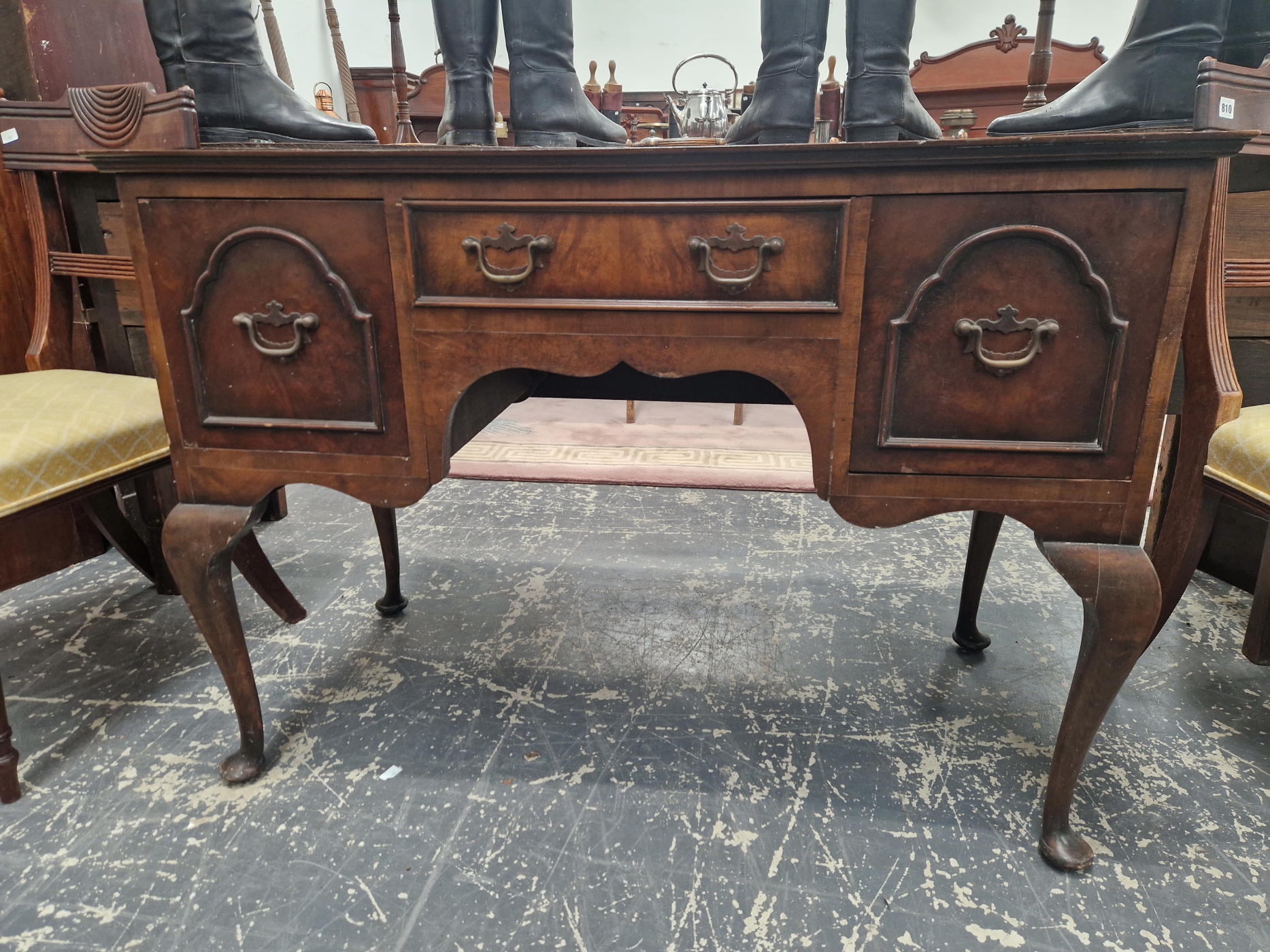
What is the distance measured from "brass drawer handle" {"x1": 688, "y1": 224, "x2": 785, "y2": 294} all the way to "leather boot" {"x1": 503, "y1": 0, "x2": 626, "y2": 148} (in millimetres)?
446

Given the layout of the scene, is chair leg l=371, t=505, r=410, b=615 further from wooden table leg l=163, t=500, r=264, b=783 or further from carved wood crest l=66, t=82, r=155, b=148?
carved wood crest l=66, t=82, r=155, b=148

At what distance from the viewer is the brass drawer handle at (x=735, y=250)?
0.86 m

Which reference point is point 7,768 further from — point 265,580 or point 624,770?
point 624,770

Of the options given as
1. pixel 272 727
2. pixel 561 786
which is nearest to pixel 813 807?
pixel 561 786

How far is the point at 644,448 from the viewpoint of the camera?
2.89 meters

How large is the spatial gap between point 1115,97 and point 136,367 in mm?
2494

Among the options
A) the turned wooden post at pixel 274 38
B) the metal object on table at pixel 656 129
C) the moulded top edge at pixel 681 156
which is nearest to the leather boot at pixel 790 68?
the moulded top edge at pixel 681 156

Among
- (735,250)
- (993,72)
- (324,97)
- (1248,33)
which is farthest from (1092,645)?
(324,97)

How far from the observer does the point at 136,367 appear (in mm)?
2119

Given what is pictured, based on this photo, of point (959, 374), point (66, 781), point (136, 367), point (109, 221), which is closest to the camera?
point (959, 374)

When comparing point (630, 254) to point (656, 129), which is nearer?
point (630, 254)

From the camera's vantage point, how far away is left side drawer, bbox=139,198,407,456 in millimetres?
938

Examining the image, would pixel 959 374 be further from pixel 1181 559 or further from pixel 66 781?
pixel 66 781

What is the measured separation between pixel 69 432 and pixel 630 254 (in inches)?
39.3
